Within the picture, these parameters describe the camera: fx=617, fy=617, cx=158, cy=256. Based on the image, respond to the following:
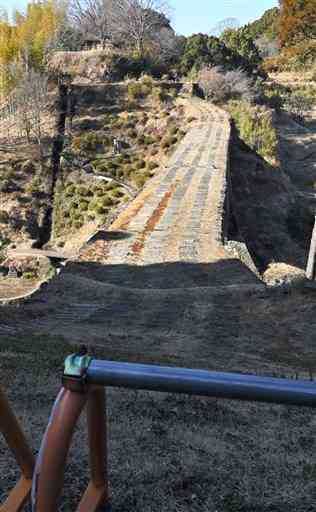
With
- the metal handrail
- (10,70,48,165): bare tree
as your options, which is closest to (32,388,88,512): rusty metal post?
the metal handrail

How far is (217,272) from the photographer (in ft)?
55.6

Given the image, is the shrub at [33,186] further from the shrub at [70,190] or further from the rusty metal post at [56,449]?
the rusty metal post at [56,449]

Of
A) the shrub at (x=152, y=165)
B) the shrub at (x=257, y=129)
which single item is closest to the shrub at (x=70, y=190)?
the shrub at (x=152, y=165)

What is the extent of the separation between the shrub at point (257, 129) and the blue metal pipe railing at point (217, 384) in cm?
4283

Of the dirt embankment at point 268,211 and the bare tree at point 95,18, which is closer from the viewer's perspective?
the dirt embankment at point 268,211

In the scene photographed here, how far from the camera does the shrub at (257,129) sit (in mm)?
45000

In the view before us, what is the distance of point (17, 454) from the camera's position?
11.1 feet

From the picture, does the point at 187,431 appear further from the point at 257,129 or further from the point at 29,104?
the point at 29,104

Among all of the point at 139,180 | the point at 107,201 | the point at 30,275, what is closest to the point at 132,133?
the point at 139,180

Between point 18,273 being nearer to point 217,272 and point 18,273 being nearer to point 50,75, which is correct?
point 217,272

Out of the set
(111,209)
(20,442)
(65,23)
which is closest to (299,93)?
(65,23)

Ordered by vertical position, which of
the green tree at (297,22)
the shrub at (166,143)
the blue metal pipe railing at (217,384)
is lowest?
the shrub at (166,143)

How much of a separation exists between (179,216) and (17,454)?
19.0 metres

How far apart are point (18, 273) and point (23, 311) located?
10.9 meters
